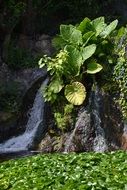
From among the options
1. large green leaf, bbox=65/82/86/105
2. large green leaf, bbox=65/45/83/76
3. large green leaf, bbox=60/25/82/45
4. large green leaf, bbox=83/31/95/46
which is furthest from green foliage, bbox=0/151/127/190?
large green leaf, bbox=60/25/82/45

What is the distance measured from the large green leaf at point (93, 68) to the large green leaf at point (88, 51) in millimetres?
177

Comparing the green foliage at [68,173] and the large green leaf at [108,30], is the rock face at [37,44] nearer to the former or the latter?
the large green leaf at [108,30]

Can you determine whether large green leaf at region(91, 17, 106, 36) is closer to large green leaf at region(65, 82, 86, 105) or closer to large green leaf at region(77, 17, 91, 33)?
large green leaf at region(77, 17, 91, 33)

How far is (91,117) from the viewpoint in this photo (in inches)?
375

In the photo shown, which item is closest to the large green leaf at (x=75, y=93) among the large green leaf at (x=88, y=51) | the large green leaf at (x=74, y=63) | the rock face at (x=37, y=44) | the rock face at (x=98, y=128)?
the rock face at (x=98, y=128)

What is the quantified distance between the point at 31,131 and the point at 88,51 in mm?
2613

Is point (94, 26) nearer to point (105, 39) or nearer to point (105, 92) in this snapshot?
point (105, 39)

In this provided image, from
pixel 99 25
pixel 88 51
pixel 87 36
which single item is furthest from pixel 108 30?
pixel 88 51

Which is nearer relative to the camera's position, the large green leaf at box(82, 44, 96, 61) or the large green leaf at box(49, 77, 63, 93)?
the large green leaf at box(82, 44, 96, 61)

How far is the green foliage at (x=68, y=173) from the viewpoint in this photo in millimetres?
5215

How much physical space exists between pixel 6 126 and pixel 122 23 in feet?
21.5

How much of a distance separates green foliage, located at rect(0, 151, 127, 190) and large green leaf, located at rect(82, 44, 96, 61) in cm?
366

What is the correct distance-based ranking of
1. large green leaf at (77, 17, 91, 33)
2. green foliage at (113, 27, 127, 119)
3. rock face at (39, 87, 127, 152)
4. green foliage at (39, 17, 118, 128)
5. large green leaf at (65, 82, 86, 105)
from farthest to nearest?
large green leaf at (77, 17, 91, 33), green foliage at (39, 17, 118, 128), large green leaf at (65, 82, 86, 105), rock face at (39, 87, 127, 152), green foliage at (113, 27, 127, 119)

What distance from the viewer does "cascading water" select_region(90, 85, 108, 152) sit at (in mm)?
9367
